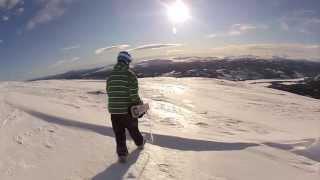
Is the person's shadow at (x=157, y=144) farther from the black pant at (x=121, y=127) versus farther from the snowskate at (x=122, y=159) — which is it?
the black pant at (x=121, y=127)

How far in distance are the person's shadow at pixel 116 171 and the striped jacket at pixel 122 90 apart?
0.94m

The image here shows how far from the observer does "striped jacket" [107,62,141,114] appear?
761 cm

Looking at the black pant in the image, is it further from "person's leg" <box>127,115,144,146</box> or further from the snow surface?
the snow surface

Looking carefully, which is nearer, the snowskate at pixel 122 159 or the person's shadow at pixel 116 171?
the person's shadow at pixel 116 171

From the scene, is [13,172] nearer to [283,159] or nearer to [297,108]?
[283,159]

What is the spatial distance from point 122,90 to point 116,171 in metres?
1.52

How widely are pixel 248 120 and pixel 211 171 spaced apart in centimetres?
721

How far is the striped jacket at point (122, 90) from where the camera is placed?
7.61 m

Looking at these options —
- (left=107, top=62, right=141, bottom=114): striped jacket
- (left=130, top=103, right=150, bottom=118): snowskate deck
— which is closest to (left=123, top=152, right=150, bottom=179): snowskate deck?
(left=130, top=103, right=150, bottom=118): snowskate deck

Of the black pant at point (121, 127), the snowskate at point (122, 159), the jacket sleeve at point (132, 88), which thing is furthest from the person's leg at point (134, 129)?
the snowskate at point (122, 159)

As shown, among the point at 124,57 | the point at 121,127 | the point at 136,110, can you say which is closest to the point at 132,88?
the point at 136,110

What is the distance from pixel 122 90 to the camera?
7.62 m

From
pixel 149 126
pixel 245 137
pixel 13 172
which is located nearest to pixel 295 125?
pixel 245 137

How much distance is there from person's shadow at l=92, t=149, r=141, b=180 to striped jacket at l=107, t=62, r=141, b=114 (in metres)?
0.94
